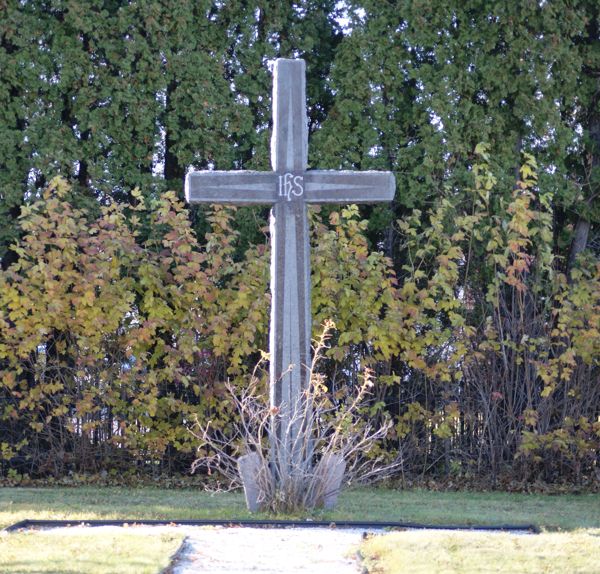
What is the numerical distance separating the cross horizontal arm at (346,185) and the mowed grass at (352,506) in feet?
7.88

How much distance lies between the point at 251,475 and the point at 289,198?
211cm

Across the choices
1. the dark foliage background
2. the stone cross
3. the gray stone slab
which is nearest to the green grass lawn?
the dark foliage background

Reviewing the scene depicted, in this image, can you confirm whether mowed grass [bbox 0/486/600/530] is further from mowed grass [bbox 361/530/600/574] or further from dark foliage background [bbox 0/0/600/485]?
mowed grass [bbox 361/530/600/574]

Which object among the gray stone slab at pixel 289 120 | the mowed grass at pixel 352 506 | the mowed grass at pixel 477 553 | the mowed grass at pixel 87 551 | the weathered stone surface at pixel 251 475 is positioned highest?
the gray stone slab at pixel 289 120

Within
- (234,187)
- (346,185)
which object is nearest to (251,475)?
(234,187)

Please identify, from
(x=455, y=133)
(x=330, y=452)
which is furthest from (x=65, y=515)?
(x=455, y=133)

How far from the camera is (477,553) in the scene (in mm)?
6184

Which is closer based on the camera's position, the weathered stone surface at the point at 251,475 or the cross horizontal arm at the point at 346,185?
the weathered stone surface at the point at 251,475

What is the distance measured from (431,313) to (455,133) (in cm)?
203

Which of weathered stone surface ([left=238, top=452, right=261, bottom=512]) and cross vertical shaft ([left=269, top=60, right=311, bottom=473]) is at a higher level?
cross vertical shaft ([left=269, top=60, right=311, bottom=473])

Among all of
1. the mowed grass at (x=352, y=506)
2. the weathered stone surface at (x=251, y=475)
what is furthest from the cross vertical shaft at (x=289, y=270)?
the mowed grass at (x=352, y=506)

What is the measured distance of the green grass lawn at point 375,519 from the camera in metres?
5.94

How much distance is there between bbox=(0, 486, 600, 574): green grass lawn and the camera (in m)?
5.94

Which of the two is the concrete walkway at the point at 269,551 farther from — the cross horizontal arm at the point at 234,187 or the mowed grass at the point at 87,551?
the cross horizontal arm at the point at 234,187
